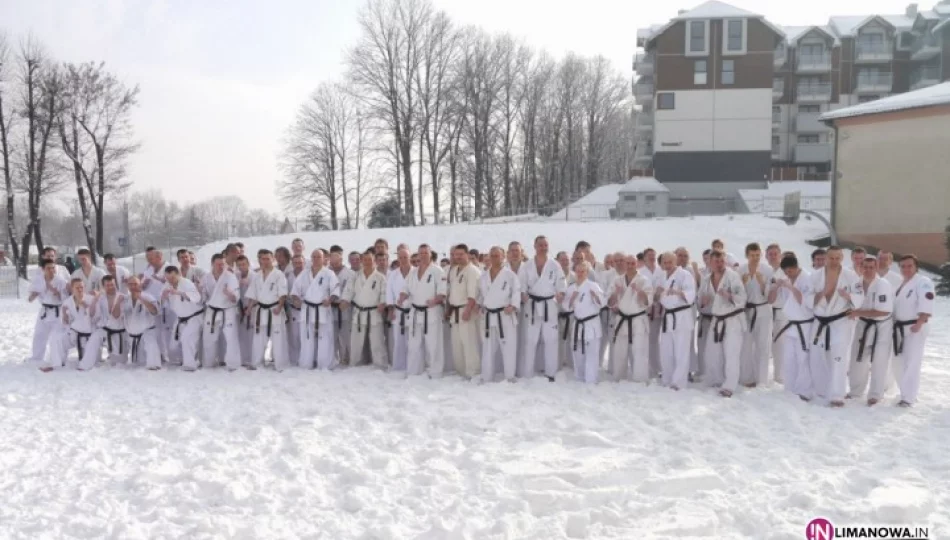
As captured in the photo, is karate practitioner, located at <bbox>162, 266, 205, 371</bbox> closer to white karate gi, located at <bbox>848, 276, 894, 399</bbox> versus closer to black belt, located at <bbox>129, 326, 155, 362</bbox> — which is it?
black belt, located at <bbox>129, 326, 155, 362</bbox>

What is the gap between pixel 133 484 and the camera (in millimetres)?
4703

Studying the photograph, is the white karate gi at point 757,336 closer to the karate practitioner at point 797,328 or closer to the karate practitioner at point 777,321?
the karate practitioner at point 777,321

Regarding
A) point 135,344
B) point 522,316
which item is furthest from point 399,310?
point 135,344

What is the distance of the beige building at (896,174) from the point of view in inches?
749

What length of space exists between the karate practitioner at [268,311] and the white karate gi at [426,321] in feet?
5.48

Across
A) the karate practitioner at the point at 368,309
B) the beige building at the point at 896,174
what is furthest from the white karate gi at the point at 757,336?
the beige building at the point at 896,174

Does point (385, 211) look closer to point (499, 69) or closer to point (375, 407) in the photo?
point (499, 69)

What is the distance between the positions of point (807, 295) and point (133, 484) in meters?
6.33

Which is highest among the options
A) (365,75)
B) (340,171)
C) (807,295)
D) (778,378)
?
(365,75)

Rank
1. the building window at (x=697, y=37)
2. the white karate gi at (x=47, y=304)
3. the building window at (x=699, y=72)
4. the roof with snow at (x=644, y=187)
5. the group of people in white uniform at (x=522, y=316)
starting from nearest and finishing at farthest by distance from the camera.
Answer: the group of people in white uniform at (x=522, y=316), the white karate gi at (x=47, y=304), the roof with snow at (x=644, y=187), the building window at (x=697, y=37), the building window at (x=699, y=72)

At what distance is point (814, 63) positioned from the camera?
41.4 metres

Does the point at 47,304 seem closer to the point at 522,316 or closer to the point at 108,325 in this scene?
the point at 108,325

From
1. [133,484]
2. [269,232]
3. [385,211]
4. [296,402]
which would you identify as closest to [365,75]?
[385,211]

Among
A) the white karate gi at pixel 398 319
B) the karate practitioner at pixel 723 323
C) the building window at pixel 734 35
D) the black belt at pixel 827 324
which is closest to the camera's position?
the black belt at pixel 827 324
